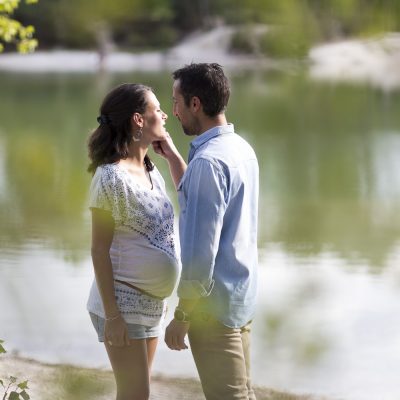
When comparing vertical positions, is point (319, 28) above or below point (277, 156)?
above

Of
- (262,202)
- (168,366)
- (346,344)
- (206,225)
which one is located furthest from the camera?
(262,202)

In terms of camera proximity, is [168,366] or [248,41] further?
[168,366]

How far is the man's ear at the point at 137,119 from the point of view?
76.8 inches

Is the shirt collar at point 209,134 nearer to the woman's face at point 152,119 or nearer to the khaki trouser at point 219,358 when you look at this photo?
the woman's face at point 152,119

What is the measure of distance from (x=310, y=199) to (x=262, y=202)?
0.69m

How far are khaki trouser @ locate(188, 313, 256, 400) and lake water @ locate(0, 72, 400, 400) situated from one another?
0.23 ft

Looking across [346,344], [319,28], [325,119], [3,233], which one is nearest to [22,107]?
[325,119]

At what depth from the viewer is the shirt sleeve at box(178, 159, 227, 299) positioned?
1775 millimetres

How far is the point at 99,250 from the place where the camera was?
74.9 inches

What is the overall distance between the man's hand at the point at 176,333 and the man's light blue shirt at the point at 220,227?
5 cm

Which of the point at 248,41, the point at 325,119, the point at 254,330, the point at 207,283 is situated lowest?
the point at 325,119

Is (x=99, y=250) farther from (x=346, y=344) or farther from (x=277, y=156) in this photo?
(x=277, y=156)

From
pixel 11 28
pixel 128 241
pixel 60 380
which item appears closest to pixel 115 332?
pixel 128 241

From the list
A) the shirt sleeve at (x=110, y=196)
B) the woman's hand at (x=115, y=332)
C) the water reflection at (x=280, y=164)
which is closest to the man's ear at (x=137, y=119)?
the shirt sleeve at (x=110, y=196)
